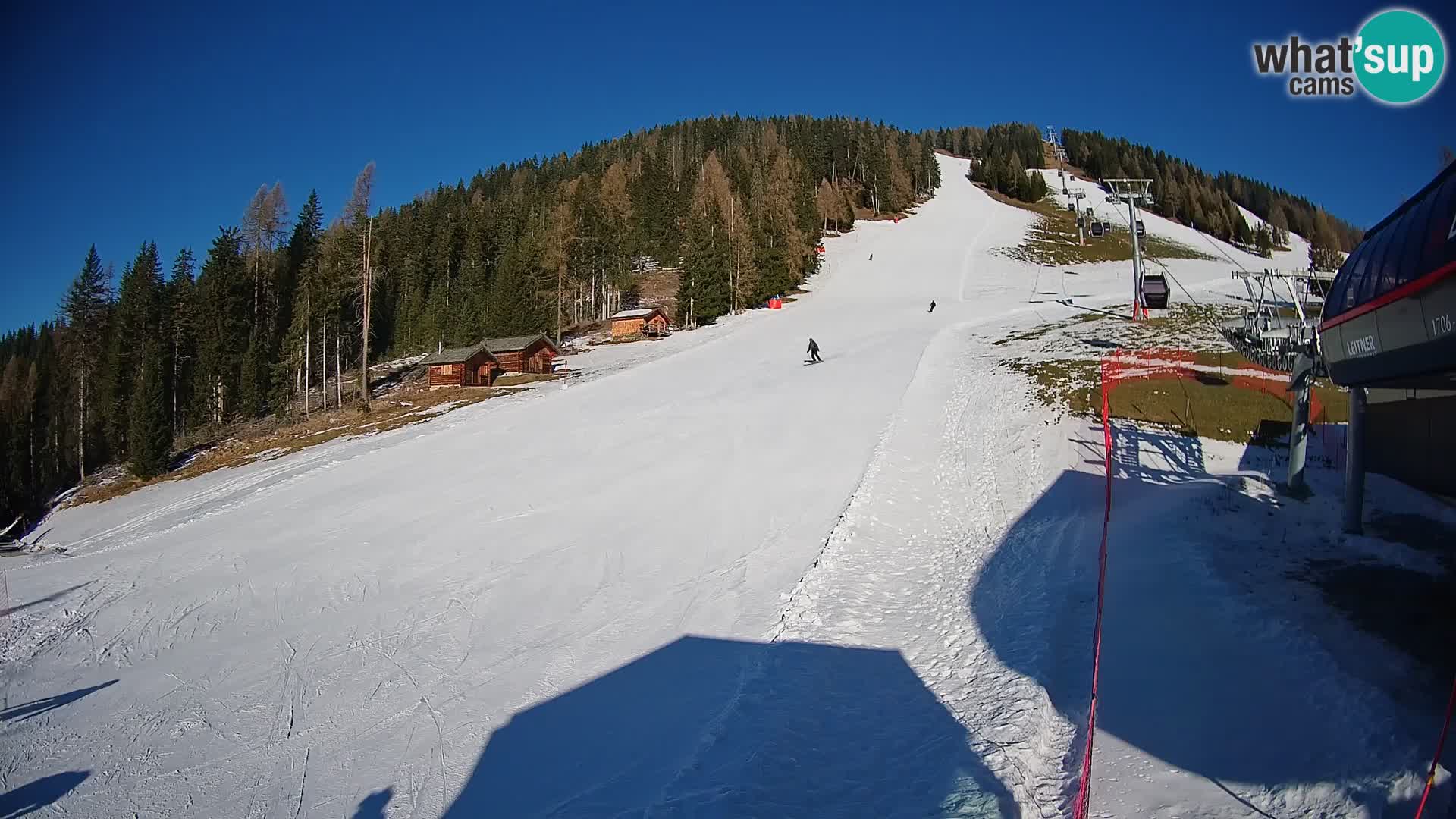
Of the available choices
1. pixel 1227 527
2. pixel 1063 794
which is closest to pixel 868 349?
pixel 1227 527

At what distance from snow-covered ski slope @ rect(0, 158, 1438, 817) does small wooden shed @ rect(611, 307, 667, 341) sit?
30440mm

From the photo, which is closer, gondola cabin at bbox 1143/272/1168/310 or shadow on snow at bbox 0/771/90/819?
shadow on snow at bbox 0/771/90/819

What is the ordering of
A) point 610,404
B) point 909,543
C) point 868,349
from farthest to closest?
1. point 868,349
2. point 610,404
3. point 909,543

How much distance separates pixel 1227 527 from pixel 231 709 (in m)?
16.1

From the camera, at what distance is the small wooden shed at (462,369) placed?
44531mm

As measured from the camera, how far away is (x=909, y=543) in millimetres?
13828

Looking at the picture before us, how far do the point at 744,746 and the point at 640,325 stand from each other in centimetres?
4943

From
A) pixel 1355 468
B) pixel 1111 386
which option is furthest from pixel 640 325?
pixel 1355 468

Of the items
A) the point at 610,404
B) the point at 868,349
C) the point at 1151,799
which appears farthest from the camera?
the point at 868,349

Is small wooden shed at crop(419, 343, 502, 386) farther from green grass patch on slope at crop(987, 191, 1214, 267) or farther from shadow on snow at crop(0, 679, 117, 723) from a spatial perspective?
green grass patch on slope at crop(987, 191, 1214, 267)

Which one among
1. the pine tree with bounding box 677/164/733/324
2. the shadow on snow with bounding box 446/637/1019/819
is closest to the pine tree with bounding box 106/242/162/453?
the pine tree with bounding box 677/164/733/324

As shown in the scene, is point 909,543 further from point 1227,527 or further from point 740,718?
point 740,718

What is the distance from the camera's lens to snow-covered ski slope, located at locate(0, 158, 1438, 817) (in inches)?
308

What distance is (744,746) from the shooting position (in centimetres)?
786
